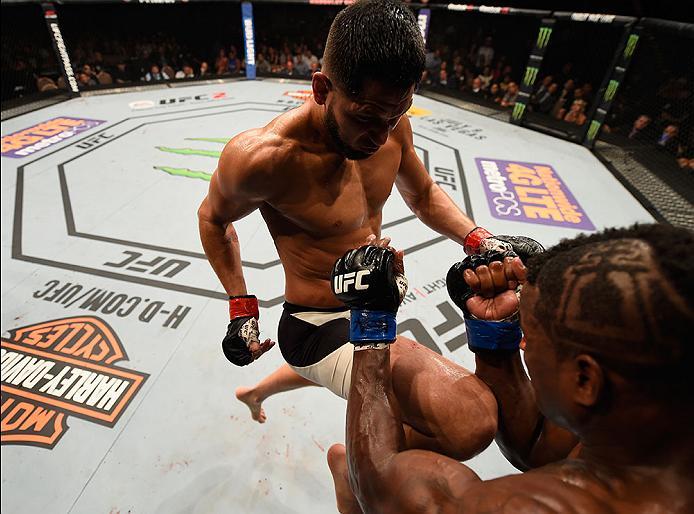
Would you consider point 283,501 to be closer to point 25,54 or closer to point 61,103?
point 61,103

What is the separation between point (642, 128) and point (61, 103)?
10242 millimetres

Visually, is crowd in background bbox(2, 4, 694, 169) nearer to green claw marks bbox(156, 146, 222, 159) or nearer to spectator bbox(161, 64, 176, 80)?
spectator bbox(161, 64, 176, 80)

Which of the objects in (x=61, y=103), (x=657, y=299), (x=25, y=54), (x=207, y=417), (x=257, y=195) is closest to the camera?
(x=657, y=299)

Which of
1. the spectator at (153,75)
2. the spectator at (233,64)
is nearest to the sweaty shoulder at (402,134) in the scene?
the spectator at (153,75)

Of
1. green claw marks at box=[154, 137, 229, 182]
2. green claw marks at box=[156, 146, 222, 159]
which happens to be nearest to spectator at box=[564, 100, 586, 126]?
green claw marks at box=[154, 137, 229, 182]

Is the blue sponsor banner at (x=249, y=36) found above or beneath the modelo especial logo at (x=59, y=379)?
above

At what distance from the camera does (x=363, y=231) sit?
1756 millimetres

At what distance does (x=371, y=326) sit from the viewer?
122cm

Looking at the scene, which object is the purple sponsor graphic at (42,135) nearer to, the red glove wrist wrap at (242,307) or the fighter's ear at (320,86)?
the red glove wrist wrap at (242,307)

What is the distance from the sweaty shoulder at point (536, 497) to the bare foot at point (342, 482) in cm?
100

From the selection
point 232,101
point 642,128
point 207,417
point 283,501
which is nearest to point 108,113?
point 232,101

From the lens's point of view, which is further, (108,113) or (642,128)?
(108,113)

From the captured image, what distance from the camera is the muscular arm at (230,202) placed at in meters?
1.50

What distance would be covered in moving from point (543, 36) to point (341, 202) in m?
6.87
